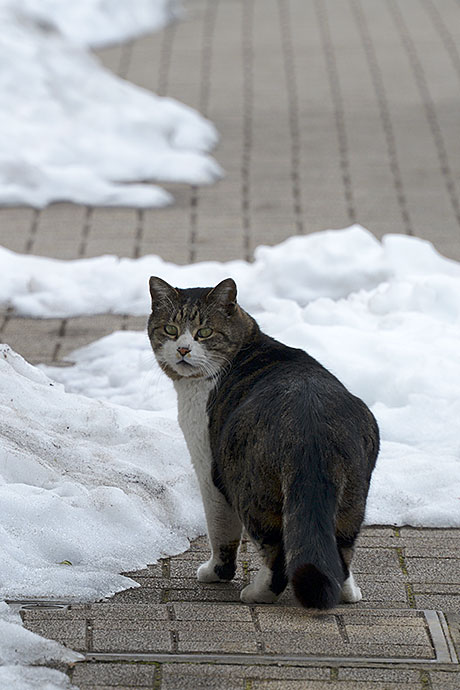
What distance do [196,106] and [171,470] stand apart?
5.87 metres

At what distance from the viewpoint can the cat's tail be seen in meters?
3.22

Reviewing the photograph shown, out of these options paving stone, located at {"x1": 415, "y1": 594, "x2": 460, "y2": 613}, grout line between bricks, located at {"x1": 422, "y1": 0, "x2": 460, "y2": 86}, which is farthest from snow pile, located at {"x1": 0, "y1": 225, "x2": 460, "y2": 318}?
grout line between bricks, located at {"x1": 422, "y1": 0, "x2": 460, "y2": 86}

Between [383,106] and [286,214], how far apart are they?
99.3 inches

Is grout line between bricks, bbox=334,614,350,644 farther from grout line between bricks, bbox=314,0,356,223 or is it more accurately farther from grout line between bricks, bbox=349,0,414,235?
grout line between bricks, bbox=314,0,356,223

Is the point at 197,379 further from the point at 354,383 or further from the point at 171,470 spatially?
the point at 354,383

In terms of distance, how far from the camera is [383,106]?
990 centimetres

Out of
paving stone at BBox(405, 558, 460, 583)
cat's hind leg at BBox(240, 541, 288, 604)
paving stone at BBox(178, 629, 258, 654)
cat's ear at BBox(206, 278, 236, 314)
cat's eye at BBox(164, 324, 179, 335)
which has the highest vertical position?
cat's ear at BBox(206, 278, 236, 314)

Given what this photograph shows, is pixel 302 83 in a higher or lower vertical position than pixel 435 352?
lower

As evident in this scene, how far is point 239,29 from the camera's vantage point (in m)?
12.2

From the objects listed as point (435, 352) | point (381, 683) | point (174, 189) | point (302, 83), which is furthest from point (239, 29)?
point (381, 683)

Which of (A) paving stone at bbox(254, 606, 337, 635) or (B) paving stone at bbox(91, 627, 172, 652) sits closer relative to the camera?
(B) paving stone at bbox(91, 627, 172, 652)

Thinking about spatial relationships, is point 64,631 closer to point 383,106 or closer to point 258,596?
point 258,596

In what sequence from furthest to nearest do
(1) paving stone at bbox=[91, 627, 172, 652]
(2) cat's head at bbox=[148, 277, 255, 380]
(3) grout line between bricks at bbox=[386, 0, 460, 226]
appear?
(3) grout line between bricks at bbox=[386, 0, 460, 226] → (2) cat's head at bbox=[148, 277, 255, 380] → (1) paving stone at bbox=[91, 627, 172, 652]

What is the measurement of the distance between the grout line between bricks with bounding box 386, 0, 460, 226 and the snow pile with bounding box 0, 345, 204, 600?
148 inches
